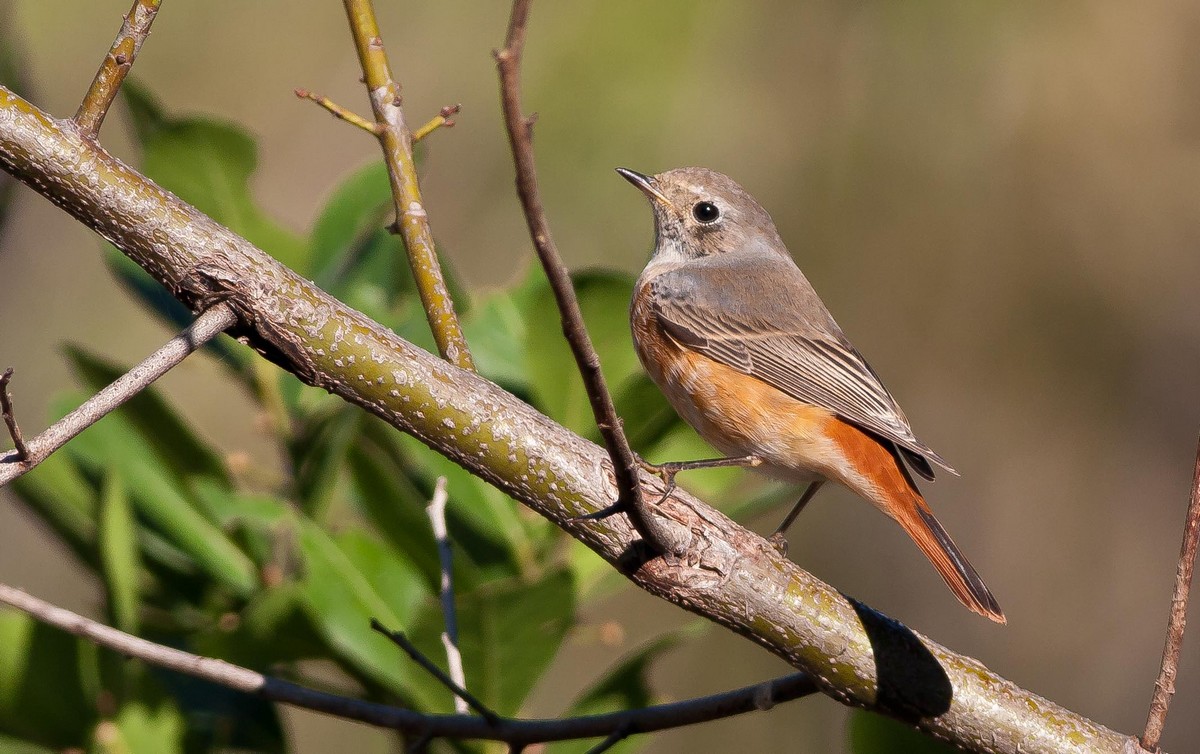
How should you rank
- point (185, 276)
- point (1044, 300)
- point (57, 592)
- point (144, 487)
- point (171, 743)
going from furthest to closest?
point (1044, 300) < point (57, 592) < point (144, 487) < point (171, 743) < point (185, 276)

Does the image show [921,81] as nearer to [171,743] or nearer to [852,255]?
[852,255]

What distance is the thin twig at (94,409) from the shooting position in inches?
63.2

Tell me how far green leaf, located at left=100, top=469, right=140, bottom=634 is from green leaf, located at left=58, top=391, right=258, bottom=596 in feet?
0.59

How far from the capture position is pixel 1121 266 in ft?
20.0

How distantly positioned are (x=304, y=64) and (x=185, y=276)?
15.0 ft

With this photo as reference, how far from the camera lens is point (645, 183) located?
4238mm

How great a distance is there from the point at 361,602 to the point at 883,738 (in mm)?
1268

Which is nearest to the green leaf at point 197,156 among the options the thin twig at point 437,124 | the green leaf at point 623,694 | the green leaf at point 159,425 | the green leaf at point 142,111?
the green leaf at point 142,111

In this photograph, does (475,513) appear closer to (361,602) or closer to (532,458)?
(361,602)

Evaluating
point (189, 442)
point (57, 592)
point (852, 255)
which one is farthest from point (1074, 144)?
point (57, 592)

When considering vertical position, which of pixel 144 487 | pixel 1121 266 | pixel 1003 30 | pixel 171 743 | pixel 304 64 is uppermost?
pixel 1003 30

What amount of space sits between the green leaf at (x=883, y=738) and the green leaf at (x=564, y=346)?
97 cm

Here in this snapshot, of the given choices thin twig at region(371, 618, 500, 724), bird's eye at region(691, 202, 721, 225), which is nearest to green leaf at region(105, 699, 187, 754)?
thin twig at region(371, 618, 500, 724)

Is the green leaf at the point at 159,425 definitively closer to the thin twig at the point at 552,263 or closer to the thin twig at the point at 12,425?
the thin twig at the point at 12,425
